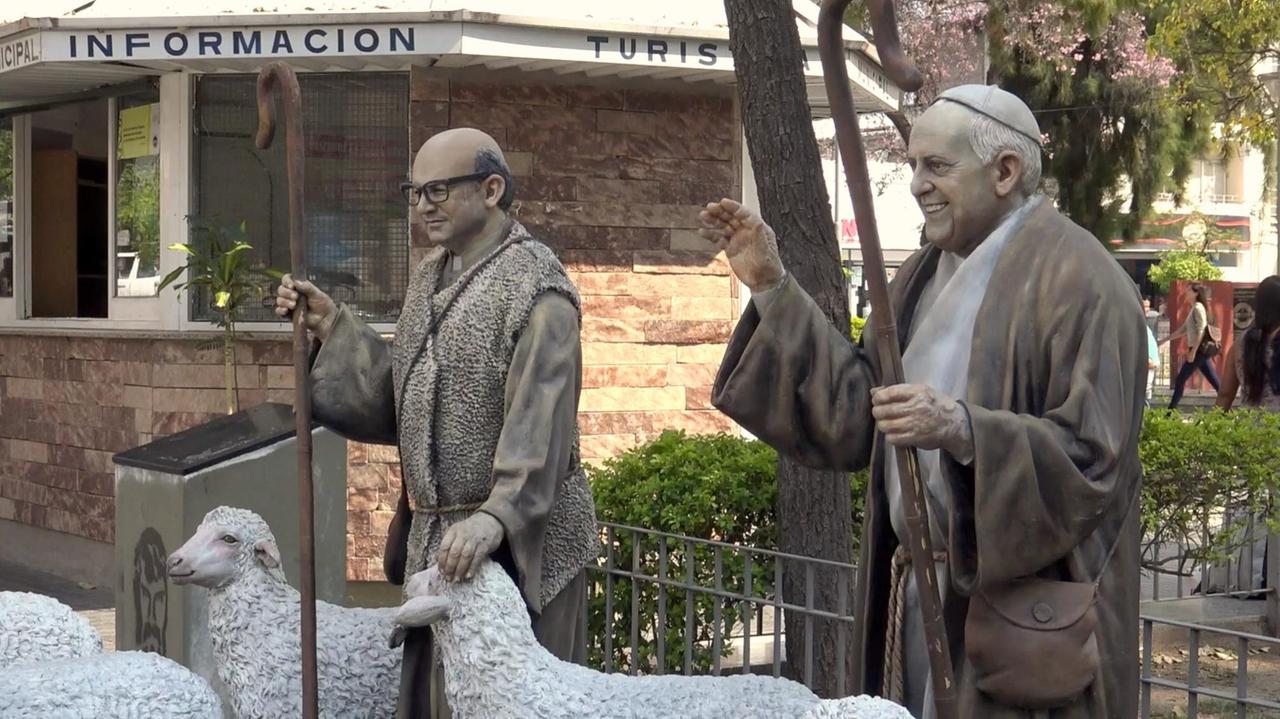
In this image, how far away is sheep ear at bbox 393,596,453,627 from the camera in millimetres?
3396

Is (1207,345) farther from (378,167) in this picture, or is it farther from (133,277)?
(133,277)

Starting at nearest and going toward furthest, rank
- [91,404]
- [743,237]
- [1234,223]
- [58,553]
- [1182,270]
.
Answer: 1. [743,237]
2. [91,404]
3. [58,553]
4. [1182,270]
5. [1234,223]

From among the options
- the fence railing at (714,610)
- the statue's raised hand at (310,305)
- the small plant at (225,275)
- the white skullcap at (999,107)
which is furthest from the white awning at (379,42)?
the white skullcap at (999,107)

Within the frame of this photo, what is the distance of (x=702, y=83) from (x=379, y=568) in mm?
3338

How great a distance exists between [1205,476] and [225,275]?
16.8ft

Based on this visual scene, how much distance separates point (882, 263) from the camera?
2.92m

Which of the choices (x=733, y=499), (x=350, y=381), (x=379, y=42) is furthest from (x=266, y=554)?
(x=379, y=42)

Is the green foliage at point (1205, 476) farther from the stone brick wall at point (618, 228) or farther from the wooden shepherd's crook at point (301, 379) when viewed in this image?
the wooden shepherd's crook at point (301, 379)

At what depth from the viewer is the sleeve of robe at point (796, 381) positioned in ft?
10.8

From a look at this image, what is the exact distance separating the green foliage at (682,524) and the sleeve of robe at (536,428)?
1958 mm

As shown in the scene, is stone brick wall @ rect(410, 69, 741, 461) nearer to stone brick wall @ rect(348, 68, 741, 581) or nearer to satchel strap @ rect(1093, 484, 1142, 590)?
stone brick wall @ rect(348, 68, 741, 581)

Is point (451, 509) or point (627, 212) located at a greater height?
point (627, 212)

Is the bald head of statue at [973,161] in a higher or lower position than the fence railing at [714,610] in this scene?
higher

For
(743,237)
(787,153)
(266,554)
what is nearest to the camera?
(743,237)
